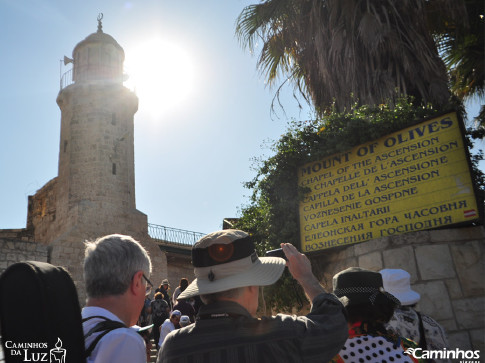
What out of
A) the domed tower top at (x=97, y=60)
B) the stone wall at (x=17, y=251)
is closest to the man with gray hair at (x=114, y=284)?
the stone wall at (x=17, y=251)

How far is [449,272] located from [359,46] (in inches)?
178

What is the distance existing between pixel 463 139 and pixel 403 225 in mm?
1263

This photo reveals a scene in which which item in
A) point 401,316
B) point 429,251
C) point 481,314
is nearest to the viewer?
point 401,316

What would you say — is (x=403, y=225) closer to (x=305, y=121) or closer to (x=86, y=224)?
(x=305, y=121)

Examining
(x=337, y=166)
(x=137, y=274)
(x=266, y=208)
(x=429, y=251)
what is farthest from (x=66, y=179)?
(x=137, y=274)

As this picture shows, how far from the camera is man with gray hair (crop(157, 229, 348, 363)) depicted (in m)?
1.48

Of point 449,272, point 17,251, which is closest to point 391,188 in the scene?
point 449,272

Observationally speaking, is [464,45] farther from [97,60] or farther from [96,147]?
[97,60]

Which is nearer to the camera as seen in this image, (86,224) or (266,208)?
(266,208)

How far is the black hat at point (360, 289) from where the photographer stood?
2008 millimetres

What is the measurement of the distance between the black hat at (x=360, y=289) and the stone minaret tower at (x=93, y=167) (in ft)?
51.3

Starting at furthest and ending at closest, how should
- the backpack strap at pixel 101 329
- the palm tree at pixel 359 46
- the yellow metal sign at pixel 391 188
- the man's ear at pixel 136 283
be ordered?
the palm tree at pixel 359 46 < the yellow metal sign at pixel 391 188 < the man's ear at pixel 136 283 < the backpack strap at pixel 101 329

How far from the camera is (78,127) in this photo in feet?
61.8

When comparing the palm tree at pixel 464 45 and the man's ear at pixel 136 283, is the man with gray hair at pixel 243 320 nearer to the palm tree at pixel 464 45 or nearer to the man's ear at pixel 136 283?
the man's ear at pixel 136 283
